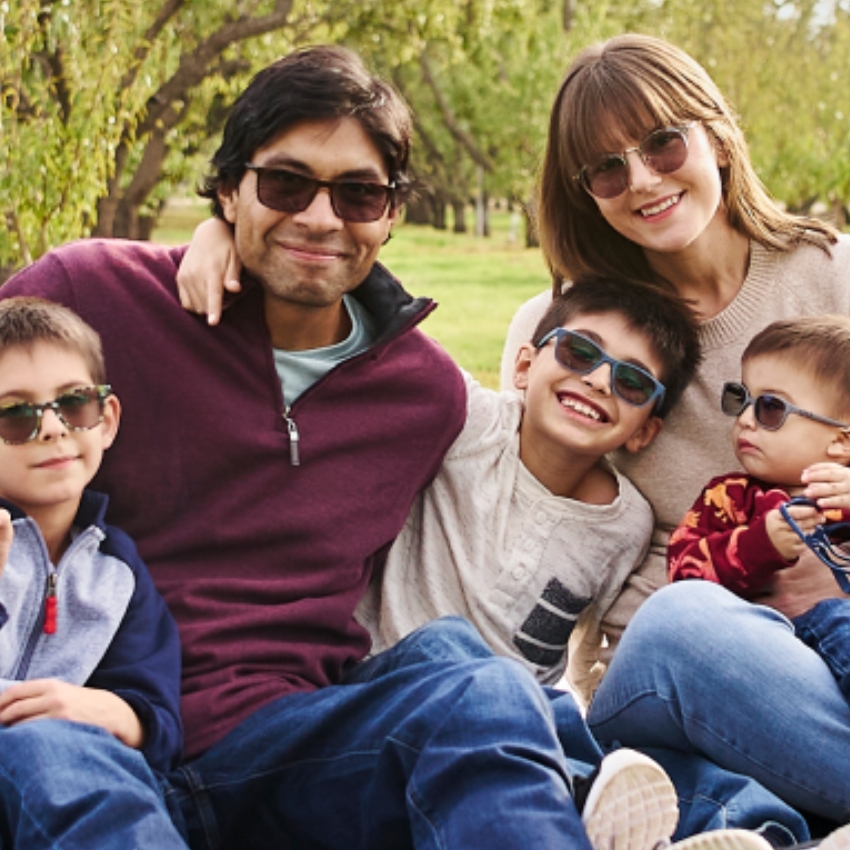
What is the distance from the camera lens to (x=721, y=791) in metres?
2.86

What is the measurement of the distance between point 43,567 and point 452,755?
101 centimetres

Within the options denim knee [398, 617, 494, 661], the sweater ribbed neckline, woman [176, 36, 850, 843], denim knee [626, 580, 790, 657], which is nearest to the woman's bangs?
woman [176, 36, 850, 843]

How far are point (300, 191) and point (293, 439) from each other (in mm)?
629

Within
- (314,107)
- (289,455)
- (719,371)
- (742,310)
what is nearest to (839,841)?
(289,455)

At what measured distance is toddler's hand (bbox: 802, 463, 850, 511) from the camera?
10.0ft

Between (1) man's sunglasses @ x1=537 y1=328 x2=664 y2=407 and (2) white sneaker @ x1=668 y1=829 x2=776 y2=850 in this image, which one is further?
(1) man's sunglasses @ x1=537 y1=328 x2=664 y2=407

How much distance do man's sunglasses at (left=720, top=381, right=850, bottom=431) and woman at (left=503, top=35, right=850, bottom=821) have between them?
0.84 feet

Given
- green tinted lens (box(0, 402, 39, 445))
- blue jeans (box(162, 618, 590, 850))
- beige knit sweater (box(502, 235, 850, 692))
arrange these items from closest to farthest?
blue jeans (box(162, 618, 590, 850))
green tinted lens (box(0, 402, 39, 445))
beige knit sweater (box(502, 235, 850, 692))

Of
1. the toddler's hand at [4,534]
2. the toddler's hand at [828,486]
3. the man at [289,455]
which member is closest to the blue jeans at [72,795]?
the man at [289,455]

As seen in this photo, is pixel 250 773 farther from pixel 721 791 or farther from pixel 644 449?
pixel 644 449

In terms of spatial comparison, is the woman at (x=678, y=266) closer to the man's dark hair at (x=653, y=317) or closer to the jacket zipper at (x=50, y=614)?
the man's dark hair at (x=653, y=317)

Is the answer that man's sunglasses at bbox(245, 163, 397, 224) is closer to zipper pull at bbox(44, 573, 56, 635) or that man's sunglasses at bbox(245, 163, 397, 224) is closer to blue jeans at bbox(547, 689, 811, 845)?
zipper pull at bbox(44, 573, 56, 635)

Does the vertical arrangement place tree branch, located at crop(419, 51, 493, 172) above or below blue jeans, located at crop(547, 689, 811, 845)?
below

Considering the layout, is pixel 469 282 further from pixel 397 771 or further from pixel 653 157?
pixel 397 771
